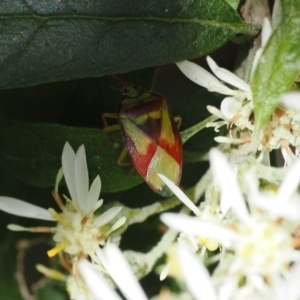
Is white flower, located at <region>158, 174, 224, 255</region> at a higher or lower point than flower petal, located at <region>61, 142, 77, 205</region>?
lower

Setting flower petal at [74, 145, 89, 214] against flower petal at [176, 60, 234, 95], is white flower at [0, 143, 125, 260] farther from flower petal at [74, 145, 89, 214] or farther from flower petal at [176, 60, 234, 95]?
flower petal at [176, 60, 234, 95]

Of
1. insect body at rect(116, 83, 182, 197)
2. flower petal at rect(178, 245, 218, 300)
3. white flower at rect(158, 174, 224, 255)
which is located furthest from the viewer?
insect body at rect(116, 83, 182, 197)

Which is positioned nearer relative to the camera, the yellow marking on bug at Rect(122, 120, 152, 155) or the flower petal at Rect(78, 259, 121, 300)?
the flower petal at Rect(78, 259, 121, 300)

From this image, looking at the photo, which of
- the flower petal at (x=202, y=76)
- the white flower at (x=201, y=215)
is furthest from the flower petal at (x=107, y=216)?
the flower petal at (x=202, y=76)

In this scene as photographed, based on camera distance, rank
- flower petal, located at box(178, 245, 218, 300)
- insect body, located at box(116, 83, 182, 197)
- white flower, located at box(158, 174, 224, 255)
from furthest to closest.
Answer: insect body, located at box(116, 83, 182, 197), white flower, located at box(158, 174, 224, 255), flower petal, located at box(178, 245, 218, 300)

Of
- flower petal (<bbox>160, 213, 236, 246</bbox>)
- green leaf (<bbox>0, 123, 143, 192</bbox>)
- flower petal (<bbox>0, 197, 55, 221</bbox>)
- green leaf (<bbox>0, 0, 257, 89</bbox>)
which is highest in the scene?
green leaf (<bbox>0, 0, 257, 89</bbox>)

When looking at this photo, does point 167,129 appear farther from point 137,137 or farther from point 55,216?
point 55,216

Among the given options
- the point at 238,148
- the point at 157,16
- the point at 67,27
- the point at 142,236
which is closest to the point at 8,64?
the point at 67,27

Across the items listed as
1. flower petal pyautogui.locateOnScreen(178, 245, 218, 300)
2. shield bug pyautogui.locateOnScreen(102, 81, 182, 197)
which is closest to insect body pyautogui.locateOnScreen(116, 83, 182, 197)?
shield bug pyautogui.locateOnScreen(102, 81, 182, 197)
